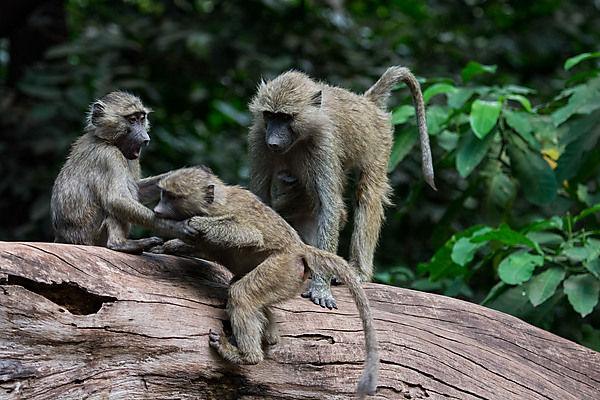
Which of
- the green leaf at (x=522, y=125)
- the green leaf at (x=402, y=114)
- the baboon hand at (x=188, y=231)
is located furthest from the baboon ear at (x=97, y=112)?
the green leaf at (x=522, y=125)

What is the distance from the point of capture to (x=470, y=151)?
545 centimetres

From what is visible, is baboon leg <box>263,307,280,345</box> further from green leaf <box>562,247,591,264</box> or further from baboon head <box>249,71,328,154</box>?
green leaf <box>562,247,591,264</box>

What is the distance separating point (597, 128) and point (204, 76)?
4895 mm

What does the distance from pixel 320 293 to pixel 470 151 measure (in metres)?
2.12

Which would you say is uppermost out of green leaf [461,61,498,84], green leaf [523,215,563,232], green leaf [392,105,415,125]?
green leaf [461,61,498,84]

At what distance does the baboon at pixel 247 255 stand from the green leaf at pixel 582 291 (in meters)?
2.00

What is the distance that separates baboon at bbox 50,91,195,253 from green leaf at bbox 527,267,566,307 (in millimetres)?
2759

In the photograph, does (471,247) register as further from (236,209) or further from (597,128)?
(236,209)

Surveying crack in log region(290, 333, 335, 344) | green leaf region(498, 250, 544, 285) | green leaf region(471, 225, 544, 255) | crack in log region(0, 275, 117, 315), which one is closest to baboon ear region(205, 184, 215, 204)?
crack in log region(0, 275, 117, 315)

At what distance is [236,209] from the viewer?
147 inches

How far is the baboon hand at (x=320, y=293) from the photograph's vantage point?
13.6 feet

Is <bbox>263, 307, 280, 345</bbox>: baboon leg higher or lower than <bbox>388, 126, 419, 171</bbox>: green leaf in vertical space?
lower

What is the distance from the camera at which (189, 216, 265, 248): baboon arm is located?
3555mm

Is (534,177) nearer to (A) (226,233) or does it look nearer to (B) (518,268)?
(B) (518,268)
